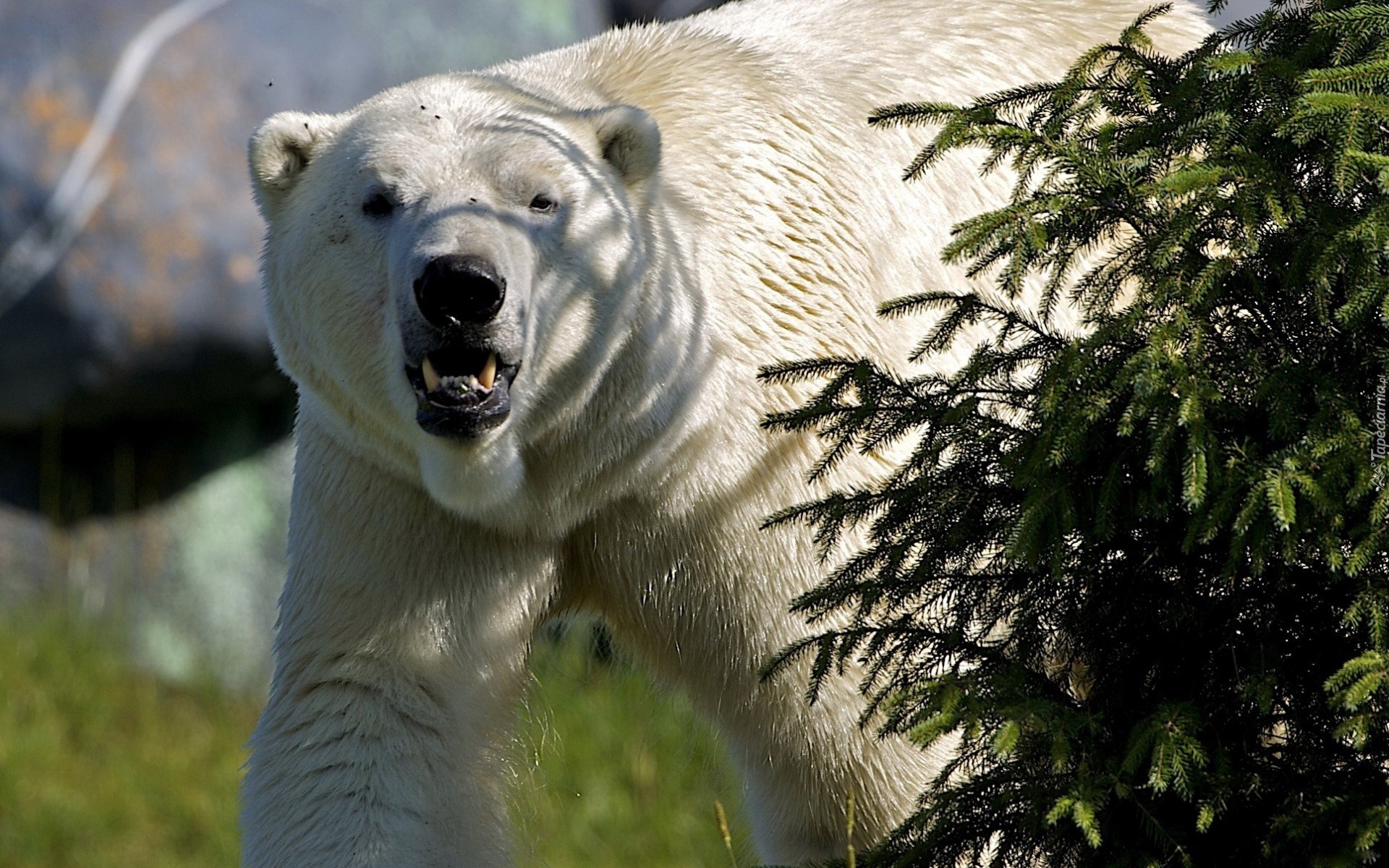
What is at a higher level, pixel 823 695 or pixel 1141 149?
pixel 1141 149

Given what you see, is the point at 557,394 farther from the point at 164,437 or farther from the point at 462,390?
the point at 164,437

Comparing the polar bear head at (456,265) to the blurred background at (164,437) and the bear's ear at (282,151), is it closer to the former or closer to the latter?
the bear's ear at (282,151)

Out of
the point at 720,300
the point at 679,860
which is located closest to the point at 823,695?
the point at 720,300

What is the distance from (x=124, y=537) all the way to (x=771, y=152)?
4.58 metres

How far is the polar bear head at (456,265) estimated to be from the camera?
256cm

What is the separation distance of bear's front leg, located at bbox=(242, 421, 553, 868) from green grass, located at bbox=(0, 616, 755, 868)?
3139mm

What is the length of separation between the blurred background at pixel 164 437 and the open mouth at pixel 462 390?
10.9ft

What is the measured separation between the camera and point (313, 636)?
304 cm

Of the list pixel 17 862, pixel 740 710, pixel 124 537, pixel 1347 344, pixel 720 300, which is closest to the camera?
pixel 1347 344

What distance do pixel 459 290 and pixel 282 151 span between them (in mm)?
659

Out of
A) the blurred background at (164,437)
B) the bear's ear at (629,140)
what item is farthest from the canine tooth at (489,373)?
the blurred background at (164,437)

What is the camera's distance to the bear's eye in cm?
272

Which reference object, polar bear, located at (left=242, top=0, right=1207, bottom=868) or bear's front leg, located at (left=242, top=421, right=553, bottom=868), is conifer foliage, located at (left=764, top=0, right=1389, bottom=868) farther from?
bear's front leg, located at (left=242, top=421, right=553, bottom=868)

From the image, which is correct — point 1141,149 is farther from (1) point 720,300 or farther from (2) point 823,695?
(2) point 823,695
